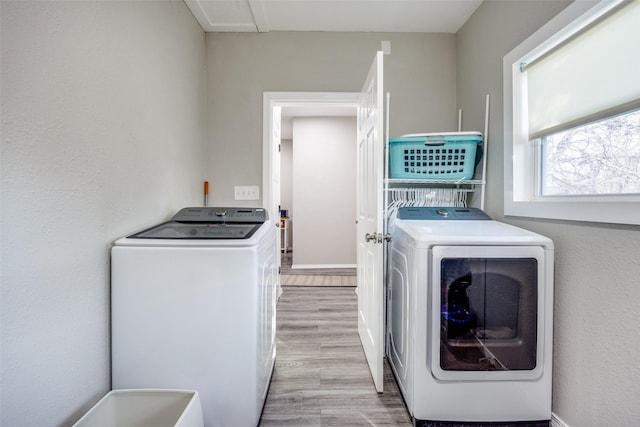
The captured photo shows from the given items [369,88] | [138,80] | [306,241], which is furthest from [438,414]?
[306,241]

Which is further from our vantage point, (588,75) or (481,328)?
(481,328)

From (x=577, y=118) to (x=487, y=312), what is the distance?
979 millimetres

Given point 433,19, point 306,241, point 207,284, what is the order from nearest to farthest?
1. point 207,284
2. point 433,19
3. point 306,241

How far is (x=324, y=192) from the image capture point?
4.70 meters

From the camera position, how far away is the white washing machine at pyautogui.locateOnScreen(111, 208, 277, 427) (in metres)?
1.27

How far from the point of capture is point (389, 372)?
74.8 inches

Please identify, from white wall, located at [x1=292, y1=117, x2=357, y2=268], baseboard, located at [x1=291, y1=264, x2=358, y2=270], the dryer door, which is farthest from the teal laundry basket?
baseboard, located at [x1=291, y1=264, x2=358, y2=270]

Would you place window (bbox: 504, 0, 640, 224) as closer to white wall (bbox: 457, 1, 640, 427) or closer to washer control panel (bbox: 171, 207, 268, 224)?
white wall (bbox: 457, 1, 640, 427)

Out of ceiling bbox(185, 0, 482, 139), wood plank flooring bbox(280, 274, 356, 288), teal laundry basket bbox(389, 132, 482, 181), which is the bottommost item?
wood plank flooring bbox(280, 274, 356, 288)

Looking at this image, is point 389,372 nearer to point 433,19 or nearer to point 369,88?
point 369,88

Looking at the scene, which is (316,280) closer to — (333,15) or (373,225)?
(373,225)

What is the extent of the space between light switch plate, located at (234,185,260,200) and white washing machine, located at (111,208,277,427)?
1264mm

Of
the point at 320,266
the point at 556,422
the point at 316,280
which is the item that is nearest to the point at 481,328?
the point at 556,422

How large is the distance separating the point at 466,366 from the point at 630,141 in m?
1.14
